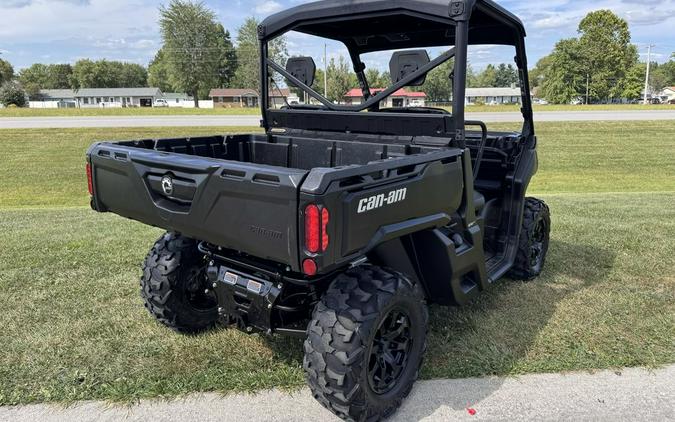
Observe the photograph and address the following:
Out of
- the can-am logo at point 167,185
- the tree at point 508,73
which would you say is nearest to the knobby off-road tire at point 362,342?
the can-am logo at point 167,185

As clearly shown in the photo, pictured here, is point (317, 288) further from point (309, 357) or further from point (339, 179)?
point (339, 179)

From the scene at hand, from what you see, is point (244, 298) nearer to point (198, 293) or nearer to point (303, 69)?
point (198, 293)

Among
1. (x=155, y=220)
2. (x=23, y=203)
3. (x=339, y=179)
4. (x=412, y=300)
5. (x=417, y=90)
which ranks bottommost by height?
(x=23, y=203)

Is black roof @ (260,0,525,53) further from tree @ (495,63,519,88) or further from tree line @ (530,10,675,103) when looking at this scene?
tree line @ (530,10,675,103)

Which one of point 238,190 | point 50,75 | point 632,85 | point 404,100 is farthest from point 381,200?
point 50,75

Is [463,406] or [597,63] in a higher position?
[597,63]

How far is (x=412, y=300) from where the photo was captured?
273 centimetres

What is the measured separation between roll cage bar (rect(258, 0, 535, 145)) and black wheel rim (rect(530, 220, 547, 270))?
852 millimetres

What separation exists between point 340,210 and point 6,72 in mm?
98807

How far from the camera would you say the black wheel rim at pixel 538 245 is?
470 cm

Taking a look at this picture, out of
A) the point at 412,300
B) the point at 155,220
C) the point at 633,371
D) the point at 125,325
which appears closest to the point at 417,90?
the point at 412,300

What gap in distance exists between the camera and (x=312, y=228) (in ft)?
7.07

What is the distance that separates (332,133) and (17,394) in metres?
2.42

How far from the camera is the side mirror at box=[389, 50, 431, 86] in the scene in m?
3.24
